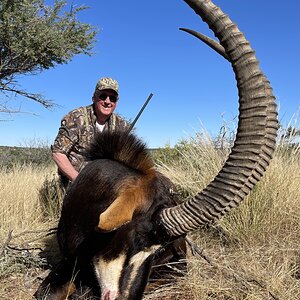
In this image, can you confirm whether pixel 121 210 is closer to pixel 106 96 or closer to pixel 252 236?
pixel 252 236

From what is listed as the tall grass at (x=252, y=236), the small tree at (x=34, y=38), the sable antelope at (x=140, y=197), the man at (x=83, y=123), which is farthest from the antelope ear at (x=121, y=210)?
the small tree at (x=34, y=38)

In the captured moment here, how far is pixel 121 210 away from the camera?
2838 millimetres

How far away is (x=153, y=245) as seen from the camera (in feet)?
9.95

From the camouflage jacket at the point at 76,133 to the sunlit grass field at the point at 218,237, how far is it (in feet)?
3.32

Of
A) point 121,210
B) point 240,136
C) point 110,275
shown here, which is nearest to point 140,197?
point 121,210

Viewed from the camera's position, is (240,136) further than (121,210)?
No

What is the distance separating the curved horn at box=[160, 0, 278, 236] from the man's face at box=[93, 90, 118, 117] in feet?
10.5

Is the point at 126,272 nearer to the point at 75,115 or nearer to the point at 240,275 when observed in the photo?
the point at 240,275

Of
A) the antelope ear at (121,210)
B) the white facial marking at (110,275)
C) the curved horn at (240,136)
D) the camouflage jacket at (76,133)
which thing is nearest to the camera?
the curved horn at (240,136)

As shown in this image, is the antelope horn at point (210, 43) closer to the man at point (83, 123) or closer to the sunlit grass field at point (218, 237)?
the sunlit grass field at point (218, 237)

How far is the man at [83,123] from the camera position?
19.0 feet

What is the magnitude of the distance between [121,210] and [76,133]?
10.5 feet

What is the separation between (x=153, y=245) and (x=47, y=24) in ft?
42.8

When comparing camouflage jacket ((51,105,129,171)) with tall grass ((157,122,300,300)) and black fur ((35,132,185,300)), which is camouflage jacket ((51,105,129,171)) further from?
black fur ((35,132,185,300))
